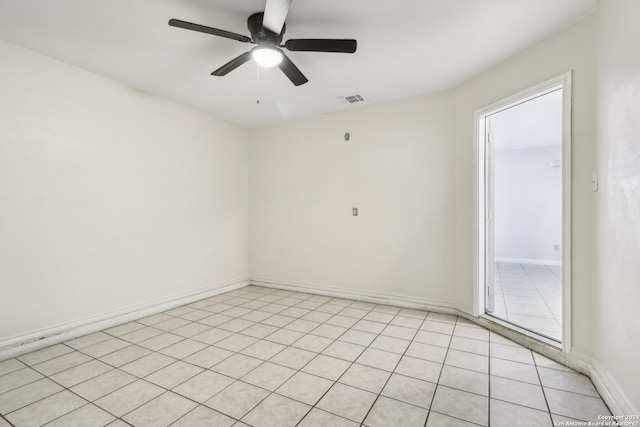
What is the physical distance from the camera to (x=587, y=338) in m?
2.17

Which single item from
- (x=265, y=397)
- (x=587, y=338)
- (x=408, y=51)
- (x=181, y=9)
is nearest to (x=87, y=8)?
(x=181, y=9)

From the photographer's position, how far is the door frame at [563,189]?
2279 mm

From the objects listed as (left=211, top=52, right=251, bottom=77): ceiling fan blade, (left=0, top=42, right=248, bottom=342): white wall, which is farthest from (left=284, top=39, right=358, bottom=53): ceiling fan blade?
(left=0, top=42, right=248, bottom=342): white wall

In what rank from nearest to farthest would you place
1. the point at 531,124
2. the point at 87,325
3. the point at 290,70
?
the point at 290,70 → the point at 87,325 → the point at 531,124

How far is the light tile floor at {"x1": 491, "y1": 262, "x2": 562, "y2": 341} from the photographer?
3082mm

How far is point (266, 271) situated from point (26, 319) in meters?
2.93

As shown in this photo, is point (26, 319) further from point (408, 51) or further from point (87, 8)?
point (408, 51)

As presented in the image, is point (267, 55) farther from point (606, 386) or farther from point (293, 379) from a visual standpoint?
point (606, 386)

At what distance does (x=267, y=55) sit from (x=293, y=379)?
97.6 inches

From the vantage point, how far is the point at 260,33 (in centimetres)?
213

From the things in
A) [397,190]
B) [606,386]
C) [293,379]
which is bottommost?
[293,379]

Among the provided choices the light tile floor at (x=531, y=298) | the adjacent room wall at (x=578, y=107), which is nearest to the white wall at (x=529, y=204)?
the light tile floor at (x=531, y=298)

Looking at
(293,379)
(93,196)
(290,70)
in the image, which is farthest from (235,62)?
(293,379)

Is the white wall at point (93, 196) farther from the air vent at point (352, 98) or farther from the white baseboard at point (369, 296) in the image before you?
the air vent at point (352, 98)
